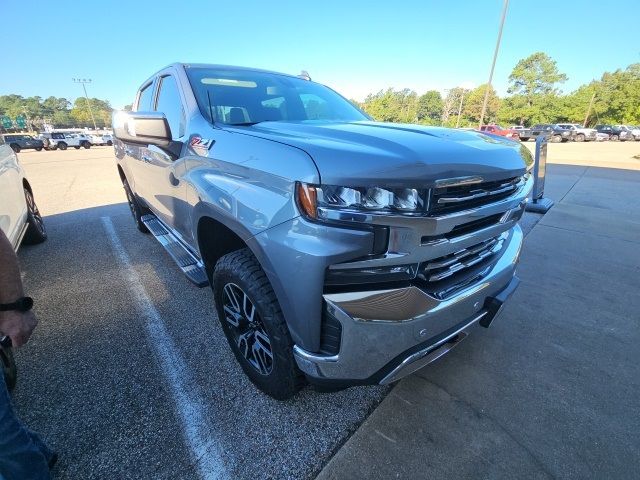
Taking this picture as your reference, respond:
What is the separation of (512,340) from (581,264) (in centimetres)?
209

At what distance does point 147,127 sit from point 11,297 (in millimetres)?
1219

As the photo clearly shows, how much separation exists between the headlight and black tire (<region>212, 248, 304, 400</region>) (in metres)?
0.55

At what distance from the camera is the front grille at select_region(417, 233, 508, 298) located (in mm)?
1459

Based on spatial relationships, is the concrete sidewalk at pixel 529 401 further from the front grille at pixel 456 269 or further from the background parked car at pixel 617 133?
the background parked car at pixel 617 133

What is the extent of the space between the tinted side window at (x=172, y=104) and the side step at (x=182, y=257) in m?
0.94

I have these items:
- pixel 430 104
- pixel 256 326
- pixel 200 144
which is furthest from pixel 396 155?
pixel 430 104

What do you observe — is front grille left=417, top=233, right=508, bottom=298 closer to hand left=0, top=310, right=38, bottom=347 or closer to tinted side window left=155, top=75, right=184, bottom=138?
hand left=0, top=310, right=38, bottom=347

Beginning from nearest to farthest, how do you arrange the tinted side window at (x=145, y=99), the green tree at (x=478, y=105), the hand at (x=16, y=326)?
1. the hand at (x=16, y=326)
2. the tinted side window at (x=145, y=99)
3. the green tree at (x=478, y=105)

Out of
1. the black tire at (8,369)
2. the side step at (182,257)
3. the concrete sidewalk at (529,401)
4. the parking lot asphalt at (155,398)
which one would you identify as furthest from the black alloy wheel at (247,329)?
the black tire at (8,369)

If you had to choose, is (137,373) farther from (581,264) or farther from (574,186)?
(574,186)

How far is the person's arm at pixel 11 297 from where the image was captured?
1.24m

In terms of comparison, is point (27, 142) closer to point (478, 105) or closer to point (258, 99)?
point (258, 99)

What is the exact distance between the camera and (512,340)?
2539 millimetres

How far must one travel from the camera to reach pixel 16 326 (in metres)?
1.26
